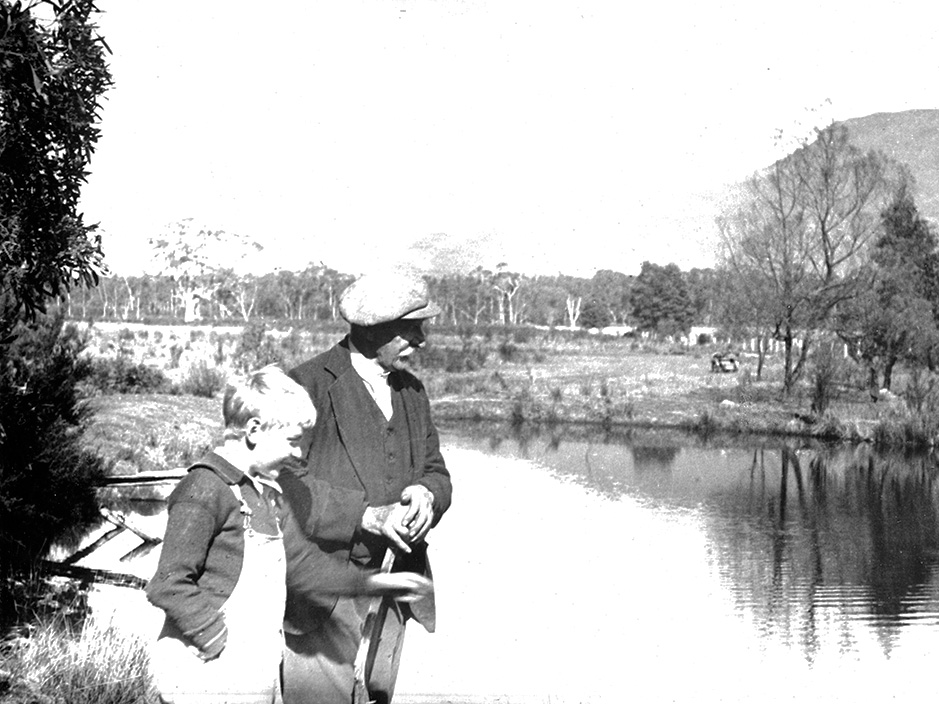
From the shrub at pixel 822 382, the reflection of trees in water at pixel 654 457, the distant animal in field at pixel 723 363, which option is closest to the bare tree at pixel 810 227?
the distant animal in field at pixel 723 363

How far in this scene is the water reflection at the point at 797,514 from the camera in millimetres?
10555

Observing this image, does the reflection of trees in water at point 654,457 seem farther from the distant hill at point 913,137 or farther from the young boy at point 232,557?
the distant hill at point 913,137

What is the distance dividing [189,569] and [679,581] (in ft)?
31.3

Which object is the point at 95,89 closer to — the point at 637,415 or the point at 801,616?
the point at 801,616

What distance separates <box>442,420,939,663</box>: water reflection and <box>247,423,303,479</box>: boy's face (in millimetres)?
6803

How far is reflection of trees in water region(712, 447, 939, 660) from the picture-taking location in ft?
34.9

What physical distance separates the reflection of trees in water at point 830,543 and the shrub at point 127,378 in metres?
11.0

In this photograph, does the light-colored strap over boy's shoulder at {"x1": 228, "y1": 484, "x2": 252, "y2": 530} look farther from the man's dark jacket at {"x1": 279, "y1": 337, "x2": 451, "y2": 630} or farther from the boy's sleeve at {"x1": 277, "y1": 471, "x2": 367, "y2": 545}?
the man's dark jacket at {"x1": 279, "y1": 337, "x2": 451, "y2": 630}

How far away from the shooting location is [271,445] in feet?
8.80

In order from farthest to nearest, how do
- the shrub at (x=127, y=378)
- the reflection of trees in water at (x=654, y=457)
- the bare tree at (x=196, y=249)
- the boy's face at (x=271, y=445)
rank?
the bare tree at (x=196, y=249)
the shrub at (x=127, y=378)
the reflection of trees in water at (x=654, y=457)
the boy's face at (x=271, y=445)

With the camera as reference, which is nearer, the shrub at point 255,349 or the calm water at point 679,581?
the calm water at point 679,581

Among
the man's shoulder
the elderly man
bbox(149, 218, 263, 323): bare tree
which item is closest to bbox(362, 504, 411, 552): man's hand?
the elderly man

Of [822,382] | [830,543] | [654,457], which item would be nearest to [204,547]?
[830,543]

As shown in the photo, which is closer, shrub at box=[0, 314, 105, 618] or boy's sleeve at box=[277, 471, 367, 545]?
boy's sleeve at box=[277, 471, 367, 545]
